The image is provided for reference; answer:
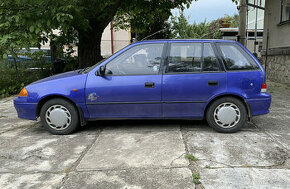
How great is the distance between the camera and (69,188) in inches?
107

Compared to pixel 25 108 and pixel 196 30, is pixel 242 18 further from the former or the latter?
pixel 196 30

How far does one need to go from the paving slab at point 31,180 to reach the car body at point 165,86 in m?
1.41

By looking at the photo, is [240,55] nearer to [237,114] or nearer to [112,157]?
[237,114]

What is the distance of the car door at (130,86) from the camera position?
421cm

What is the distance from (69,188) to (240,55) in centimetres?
338

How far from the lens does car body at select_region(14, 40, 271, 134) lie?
420cm

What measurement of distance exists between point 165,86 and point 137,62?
2.11ft

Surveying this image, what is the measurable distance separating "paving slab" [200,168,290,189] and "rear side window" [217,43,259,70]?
1.85 m

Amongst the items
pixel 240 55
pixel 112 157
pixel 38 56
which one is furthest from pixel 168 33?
pixel 112 157

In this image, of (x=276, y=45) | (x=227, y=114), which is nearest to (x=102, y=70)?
(x=227, y=114)

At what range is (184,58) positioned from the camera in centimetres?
431

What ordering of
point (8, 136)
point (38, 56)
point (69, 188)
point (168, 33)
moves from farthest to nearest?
point (168, 33) < point (38, 56) < point (8, 136) < point (69, 188)

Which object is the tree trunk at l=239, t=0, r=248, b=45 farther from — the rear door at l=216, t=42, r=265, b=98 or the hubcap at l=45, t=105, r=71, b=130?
the hubcap at l=45, t=105, r=71, b=130

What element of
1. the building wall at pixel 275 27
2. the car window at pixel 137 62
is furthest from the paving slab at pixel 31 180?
the building wall at pixel 275 27
